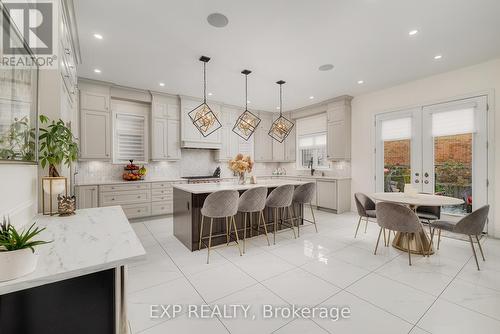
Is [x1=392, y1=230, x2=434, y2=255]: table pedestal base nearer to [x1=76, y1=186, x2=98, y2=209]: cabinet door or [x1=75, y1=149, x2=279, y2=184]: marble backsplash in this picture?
[x1=75, y1=149, x2=279, y2=184]: marble backsplash

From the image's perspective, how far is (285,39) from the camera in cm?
311

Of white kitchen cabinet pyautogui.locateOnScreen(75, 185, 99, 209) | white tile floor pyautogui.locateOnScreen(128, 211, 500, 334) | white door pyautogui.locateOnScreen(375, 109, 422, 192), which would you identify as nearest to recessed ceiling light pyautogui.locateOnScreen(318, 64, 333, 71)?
white door pyautogui.locateOnScreen(375, 109, 422, 192)

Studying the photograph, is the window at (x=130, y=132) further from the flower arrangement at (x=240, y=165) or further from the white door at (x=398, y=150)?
the white door at (x=398, y=150)

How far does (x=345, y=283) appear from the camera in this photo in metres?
2.38

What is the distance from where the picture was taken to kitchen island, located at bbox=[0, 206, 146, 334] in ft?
2.92

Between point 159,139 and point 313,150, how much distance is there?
4.59 metres

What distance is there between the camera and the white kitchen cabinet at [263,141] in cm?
726

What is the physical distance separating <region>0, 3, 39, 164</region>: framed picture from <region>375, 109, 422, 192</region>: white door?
5511mm

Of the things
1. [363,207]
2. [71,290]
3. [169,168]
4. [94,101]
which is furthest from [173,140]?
[71,290]

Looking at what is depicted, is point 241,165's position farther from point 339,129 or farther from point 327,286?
point 339,129

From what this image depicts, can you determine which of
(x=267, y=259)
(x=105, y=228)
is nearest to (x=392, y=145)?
(x=267, y=259)

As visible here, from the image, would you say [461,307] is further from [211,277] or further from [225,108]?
[225,108]

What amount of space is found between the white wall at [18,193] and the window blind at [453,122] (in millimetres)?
6110

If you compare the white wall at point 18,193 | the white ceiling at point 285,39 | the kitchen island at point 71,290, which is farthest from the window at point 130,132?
the kitchen island at point 71,290
